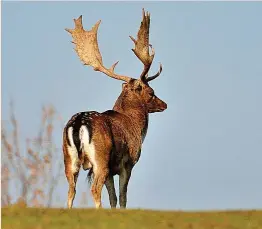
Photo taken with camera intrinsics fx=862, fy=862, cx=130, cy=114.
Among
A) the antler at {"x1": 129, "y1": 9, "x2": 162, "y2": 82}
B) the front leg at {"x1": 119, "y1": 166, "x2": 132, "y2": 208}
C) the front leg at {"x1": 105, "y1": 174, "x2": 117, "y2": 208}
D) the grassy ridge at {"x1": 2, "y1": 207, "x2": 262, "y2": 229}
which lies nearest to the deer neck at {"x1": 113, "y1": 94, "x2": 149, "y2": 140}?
the antler at {"x1": 129, "y1": 9, "x2": 162, "y2": 82}

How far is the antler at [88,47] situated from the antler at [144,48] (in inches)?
28.3

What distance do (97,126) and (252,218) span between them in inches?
156

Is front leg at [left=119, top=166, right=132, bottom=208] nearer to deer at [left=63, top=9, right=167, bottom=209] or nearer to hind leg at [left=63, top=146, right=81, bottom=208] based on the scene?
deer at [left=63, top=9, right=167, bottom=209]

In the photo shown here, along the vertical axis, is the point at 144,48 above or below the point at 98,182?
above

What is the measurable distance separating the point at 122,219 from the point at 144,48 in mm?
7800

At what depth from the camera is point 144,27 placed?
18297mm

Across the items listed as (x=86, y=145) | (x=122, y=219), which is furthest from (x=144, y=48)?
(x=122, y=219)

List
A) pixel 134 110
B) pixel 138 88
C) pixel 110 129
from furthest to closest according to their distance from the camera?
pixel 138 88
pixel 134 110
pixel 110 129

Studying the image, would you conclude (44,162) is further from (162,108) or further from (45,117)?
(162,108)

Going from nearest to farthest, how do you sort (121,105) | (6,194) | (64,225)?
(64,225) → (121,105) → (6,194)

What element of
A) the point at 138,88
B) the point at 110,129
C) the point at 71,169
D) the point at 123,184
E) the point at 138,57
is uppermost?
the point at 138,57

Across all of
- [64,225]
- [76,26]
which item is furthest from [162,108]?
[64,225]

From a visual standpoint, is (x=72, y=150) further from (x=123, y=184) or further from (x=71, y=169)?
(x=123, y=184)

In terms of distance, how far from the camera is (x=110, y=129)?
14.9 metres
